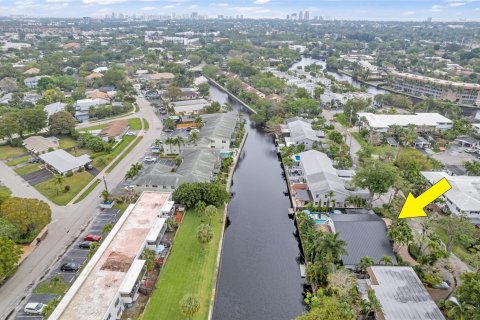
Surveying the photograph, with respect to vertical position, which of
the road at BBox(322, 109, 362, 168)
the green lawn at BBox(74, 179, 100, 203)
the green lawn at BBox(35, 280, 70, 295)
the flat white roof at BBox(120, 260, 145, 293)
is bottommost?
the road at BBox(322, 109, 362, 168)

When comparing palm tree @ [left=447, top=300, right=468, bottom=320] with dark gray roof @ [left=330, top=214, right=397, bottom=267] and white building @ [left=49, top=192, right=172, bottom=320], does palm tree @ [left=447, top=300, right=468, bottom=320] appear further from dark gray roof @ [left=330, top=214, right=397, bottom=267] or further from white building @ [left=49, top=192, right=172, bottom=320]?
white building @ [left=49, top=192, right=172, bottom=320]


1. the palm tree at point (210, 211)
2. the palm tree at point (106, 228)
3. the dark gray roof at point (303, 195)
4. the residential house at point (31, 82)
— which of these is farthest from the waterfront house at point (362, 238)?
the residential house at point (31, 82)

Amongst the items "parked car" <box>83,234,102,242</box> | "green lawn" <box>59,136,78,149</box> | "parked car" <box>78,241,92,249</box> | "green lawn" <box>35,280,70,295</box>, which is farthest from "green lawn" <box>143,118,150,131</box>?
"green lawn" <box>35,280,70,295</box>

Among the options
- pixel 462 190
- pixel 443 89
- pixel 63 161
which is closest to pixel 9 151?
pixel 63 161

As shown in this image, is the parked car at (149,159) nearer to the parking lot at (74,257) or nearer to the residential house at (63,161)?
the residential house at (63,161)

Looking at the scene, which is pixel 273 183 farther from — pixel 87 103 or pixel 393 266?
pixel 87 103

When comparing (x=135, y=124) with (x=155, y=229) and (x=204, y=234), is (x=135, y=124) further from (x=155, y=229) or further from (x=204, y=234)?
(x=204, y=234)
